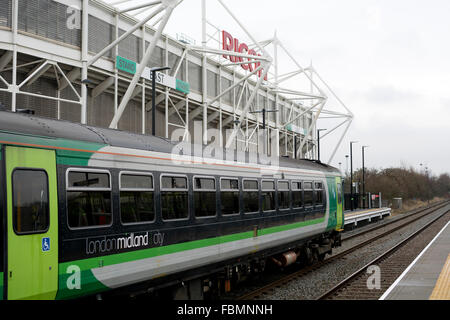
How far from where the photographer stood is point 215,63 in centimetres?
3381

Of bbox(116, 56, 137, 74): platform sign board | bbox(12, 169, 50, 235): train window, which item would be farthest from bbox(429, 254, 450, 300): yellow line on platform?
bbox(116, 56, 137, 74): platform sign board

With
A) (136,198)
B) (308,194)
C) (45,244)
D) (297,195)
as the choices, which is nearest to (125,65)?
(308,194)

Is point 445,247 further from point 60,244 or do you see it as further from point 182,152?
point 60,244

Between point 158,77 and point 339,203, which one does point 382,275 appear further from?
point 158,77

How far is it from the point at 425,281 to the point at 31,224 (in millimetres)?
9587

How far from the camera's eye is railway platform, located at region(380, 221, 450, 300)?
404 inches

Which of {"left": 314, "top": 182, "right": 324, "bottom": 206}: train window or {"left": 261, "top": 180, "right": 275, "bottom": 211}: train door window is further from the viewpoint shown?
{"left": 314, "top": 182, "right": 324, "bottom": 206}: train window

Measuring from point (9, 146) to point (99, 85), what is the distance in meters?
18.6

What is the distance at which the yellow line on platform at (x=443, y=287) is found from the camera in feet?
32.5

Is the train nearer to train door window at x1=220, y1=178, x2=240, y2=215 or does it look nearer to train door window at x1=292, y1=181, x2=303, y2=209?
train door window at x1=220, y1=178, x2=240, y2=215

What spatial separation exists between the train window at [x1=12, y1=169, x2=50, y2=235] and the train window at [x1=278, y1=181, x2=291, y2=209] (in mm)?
7680

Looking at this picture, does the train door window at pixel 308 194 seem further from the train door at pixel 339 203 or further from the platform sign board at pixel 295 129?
the platform sign board at pixel 295 129

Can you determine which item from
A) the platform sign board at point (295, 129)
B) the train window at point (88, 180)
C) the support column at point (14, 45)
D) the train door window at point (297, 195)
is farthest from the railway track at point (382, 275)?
the platform sign board at point (295, 129)

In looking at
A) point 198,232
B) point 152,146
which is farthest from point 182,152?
point 198,232
